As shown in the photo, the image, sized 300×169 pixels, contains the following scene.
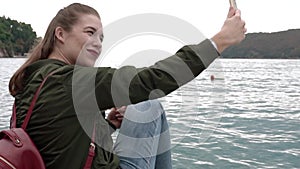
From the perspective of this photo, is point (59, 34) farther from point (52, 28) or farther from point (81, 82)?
point (81, 82)

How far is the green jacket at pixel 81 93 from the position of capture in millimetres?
1346

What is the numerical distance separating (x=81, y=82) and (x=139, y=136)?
627mm

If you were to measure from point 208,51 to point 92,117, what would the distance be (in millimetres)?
486

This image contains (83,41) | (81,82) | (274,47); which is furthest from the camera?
(274,47)

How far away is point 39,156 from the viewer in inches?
55.9

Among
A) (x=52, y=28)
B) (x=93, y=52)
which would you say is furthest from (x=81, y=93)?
(x=52, y=28)

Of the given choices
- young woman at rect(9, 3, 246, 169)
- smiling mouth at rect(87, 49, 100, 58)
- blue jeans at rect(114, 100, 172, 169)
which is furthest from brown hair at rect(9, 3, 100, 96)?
blue jeans at rect(114, 100, 172, 169)

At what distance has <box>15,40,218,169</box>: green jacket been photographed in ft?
4.42

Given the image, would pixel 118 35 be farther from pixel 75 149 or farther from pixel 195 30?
pixel 75 149

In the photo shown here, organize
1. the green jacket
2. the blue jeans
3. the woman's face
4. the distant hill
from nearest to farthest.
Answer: the green jacket → the woman's face → the blue jeans → the distant hill

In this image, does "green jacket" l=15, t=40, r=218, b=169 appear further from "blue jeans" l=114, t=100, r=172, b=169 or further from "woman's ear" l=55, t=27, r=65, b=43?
"blue jeans" l=114, t=100, r=172, b=169

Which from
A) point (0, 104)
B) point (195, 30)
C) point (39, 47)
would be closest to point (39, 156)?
point (39, 47)

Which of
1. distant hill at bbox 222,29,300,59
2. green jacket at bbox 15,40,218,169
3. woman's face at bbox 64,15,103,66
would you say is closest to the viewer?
green jacket at bbox 15,40,218,169

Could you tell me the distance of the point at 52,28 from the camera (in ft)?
5.52
